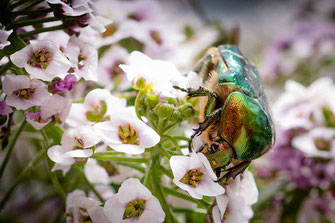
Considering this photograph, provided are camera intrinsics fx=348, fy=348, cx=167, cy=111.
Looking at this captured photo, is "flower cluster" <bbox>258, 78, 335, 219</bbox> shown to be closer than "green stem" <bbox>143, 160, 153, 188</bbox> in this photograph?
No

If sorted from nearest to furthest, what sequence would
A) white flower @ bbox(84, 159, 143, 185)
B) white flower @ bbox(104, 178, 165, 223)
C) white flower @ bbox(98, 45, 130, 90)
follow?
white flower @ bbox(104, 178, 165, 223) < white flower @ bbox(84, 159, 143, 185) < white flower @ bbox(98, 45, 130, 90)

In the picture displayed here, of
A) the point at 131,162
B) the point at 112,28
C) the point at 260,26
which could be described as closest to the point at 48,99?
the point at 131,162

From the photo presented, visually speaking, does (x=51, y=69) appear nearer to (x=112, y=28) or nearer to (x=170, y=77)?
(x=170, y=77)

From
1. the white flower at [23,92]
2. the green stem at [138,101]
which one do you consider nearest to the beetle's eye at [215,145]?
the green stem at [138,101]

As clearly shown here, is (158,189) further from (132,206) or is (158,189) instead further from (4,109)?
(4,109)

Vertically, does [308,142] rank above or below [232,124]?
below

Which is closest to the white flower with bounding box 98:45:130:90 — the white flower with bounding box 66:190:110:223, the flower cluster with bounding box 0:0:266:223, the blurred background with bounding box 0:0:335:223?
the blurred background with bounding box 0:0:335:223

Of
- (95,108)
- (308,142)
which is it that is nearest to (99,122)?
(95,108)

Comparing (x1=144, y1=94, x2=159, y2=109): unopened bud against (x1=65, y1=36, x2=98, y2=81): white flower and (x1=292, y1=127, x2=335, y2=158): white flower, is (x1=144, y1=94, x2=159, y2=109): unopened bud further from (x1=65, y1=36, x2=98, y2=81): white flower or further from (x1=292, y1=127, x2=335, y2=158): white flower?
(x1=292, y1=127, x2=335, y2=158): white flower
